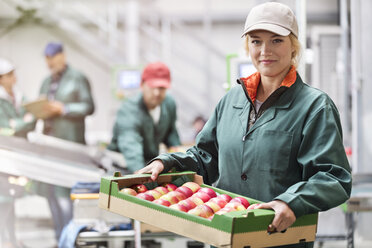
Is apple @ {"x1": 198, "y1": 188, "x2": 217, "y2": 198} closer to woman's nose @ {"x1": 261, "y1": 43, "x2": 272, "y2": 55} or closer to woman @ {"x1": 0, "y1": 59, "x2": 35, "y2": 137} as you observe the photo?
woman's nose @ {"x1": 261, "y1": 43, "x2": 272, "y2": 55}

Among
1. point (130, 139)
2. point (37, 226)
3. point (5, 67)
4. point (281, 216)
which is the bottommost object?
point (37, 226)

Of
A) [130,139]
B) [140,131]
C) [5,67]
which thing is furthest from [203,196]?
[5,67]

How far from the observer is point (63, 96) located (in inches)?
265

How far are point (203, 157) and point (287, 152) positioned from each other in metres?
0.46

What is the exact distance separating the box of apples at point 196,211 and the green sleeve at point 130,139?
208 cm

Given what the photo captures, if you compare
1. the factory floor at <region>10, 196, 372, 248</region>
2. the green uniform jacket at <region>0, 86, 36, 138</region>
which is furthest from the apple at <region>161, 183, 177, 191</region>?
the green uniform jacket at <region>0, 86, 36, 138</region>

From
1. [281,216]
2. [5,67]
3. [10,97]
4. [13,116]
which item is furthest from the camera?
[5,67]

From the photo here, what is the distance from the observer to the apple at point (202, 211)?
6.46 ft

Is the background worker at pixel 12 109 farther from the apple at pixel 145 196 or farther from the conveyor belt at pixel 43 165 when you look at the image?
the apple at pixel 145 196

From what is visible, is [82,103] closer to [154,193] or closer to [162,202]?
[154,193]

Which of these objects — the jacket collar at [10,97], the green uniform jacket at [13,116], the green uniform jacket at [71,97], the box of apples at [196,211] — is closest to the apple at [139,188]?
the box of apples at [196,211]

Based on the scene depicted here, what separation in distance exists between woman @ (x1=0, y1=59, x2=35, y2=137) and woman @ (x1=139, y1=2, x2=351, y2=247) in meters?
3.60

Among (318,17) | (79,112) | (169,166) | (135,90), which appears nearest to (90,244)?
(169,166)

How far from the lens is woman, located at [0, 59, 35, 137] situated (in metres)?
5.59
